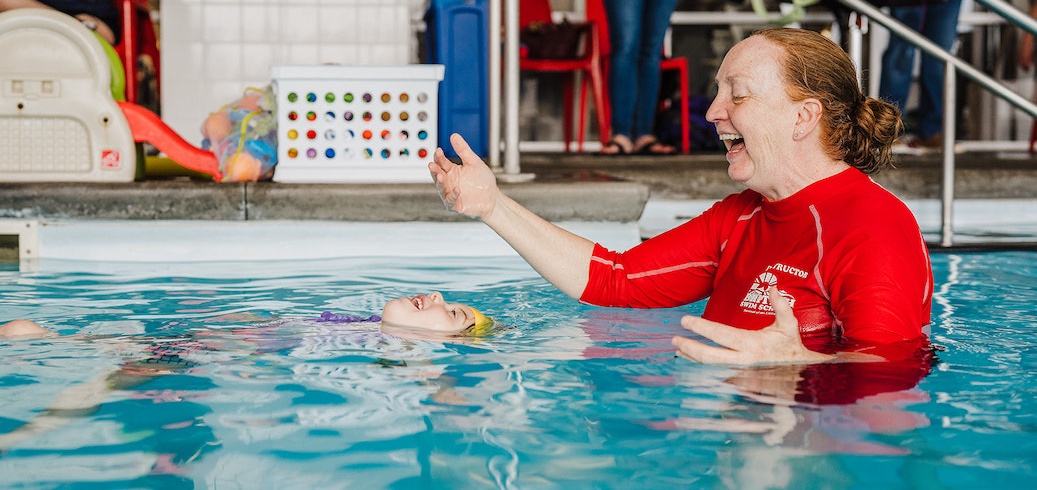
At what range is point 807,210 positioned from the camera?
2285 millimetres

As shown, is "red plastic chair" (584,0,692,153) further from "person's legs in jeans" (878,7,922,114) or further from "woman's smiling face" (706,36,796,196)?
"woman's smiling face" (706,36,796,196)

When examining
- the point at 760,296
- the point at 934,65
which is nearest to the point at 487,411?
the point at 760,296

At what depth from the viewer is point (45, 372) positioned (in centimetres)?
226

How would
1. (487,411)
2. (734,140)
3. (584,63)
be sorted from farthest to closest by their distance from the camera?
(584,63)
(734,140)
(487,411)

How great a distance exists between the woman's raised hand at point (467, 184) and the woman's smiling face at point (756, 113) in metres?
0.44

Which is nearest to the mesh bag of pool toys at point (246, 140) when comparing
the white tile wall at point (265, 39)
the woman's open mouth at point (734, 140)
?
the white tile wall at point (265, 39)

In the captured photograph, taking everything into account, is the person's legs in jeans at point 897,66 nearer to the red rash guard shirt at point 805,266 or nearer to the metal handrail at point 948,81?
the metal handrail at point 948,81

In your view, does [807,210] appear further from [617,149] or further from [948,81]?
[617,149]

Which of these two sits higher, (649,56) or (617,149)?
(649,56)

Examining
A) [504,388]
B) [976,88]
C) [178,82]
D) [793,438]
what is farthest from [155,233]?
[976,88]

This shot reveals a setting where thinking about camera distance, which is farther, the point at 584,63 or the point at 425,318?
the point at 584,63

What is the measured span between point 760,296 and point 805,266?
111mm

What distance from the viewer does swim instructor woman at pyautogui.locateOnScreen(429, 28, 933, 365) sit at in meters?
2.09

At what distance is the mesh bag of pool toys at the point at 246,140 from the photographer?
4.51m
